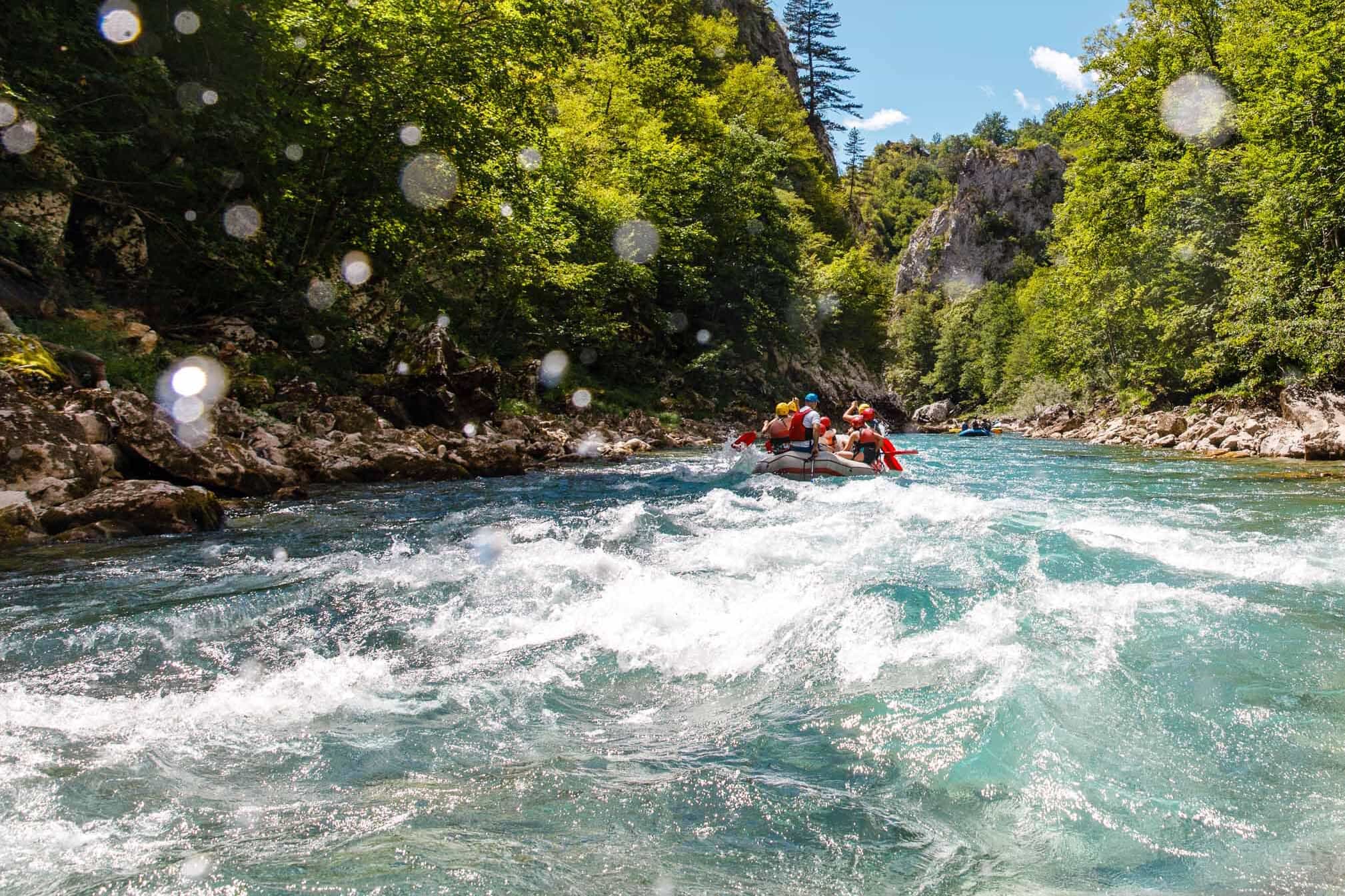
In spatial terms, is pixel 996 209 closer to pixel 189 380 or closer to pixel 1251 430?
pixel 1251 430

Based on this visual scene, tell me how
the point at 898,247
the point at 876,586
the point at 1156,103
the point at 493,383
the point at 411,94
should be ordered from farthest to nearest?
the point at 898,247 < the point at 1156,103 < the point at 493,383 < the point at 411,94 < the point at 876,586

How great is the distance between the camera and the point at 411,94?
45.5ft

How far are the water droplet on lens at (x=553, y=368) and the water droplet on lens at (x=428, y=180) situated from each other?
705 centimetres

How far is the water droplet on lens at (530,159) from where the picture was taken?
58.9 feet

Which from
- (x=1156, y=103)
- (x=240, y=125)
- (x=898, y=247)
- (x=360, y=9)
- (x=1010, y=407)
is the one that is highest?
(x=898, y=247)

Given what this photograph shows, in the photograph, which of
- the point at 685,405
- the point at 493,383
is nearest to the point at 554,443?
the point at 493,383

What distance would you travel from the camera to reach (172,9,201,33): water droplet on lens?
1230 centimetres

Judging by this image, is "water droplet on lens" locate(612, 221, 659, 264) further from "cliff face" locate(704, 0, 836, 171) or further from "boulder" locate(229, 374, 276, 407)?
"cliff face" locate(704, 0, 836, 171)

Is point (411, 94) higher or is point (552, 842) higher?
point (411, 94)

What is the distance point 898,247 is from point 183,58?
101 meters

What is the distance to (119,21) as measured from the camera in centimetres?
1159

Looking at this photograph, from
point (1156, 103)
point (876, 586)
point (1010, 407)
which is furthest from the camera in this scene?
point (1010, 407)

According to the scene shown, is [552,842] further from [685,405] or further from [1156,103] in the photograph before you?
[1156,103]

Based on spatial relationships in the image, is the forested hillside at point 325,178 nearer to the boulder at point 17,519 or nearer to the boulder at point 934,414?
the boulder at point 17,519
